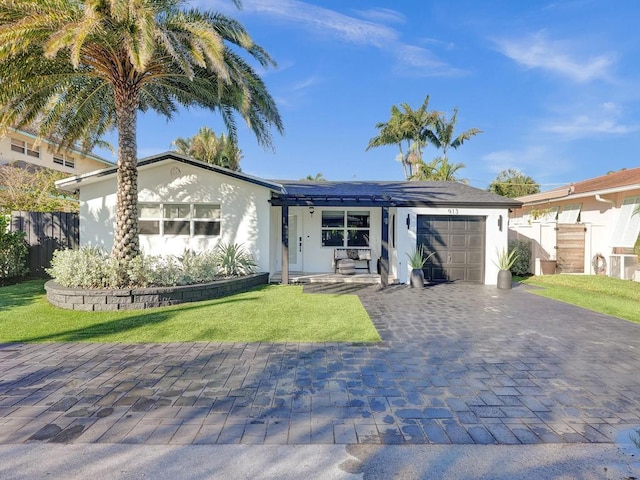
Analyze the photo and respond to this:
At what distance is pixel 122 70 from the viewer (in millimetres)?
8273

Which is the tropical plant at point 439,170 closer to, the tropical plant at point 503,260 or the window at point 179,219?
the tropical plant at point 503,260

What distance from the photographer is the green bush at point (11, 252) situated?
10341 millimetres

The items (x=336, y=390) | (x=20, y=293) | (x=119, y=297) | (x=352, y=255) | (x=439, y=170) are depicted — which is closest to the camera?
(x=336, y=390)

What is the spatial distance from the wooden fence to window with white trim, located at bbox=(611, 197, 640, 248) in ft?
64.7

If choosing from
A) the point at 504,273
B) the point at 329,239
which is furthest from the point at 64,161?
the point at 504,273

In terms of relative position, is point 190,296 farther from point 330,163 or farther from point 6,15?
point 330,163

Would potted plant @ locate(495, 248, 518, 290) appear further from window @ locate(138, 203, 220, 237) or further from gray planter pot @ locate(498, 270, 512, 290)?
window @ locate(138, 203, 220, 237)

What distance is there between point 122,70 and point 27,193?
10.6m

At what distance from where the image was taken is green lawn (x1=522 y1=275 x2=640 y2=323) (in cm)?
814

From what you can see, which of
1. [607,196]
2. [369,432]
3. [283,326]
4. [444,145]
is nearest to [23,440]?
[369,432]

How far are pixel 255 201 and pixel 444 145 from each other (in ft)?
77.4

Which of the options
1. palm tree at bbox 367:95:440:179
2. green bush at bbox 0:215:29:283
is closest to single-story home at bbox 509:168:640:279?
palm tree at bbox 367:95:440:179

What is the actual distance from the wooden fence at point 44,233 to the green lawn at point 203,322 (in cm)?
318

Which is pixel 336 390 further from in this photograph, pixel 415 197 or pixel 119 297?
pixel 415 197
